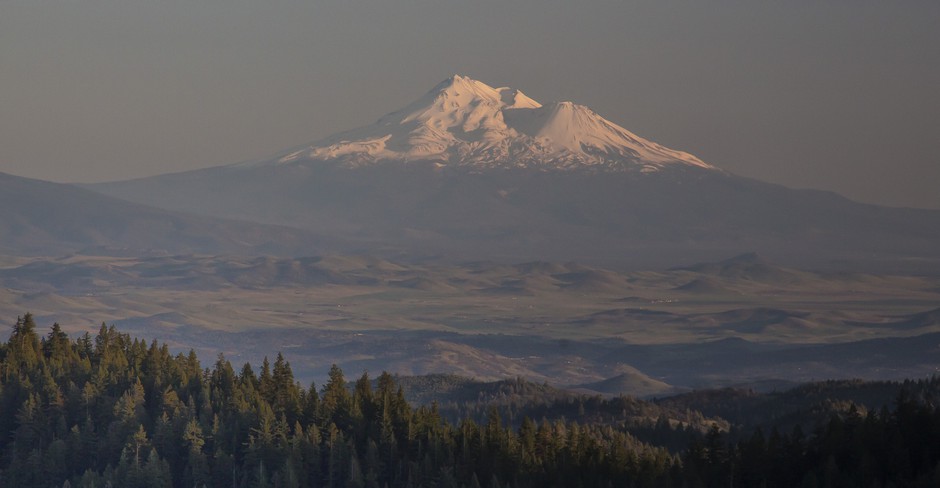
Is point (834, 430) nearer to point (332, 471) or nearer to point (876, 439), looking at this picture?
point (876, 439)

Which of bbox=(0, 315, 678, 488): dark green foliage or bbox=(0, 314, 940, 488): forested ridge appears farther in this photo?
bbox=(0, 315, 678, 488): dark green foliage

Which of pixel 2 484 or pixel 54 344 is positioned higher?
pixel 54 344

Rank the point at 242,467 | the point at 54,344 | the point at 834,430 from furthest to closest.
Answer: the point at 54,344, the point at 242,467, the point at 834,430

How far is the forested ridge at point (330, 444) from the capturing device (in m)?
96.6

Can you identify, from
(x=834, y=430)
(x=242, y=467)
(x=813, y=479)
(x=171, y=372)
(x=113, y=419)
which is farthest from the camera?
(x=171, y=372)

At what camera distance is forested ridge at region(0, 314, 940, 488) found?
96562 millimetres

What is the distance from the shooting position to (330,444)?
350 feet

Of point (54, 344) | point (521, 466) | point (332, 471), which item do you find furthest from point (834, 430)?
point (54, 344)

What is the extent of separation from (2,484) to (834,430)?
4282cm

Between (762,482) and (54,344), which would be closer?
(762,482)

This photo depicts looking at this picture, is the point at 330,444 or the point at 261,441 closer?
the point at 330,444

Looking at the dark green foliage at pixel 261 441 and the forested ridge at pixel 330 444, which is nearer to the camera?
the forested ridge at pixel 330 444

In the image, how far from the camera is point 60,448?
4382 inches

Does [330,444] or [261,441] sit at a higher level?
[261,441]
